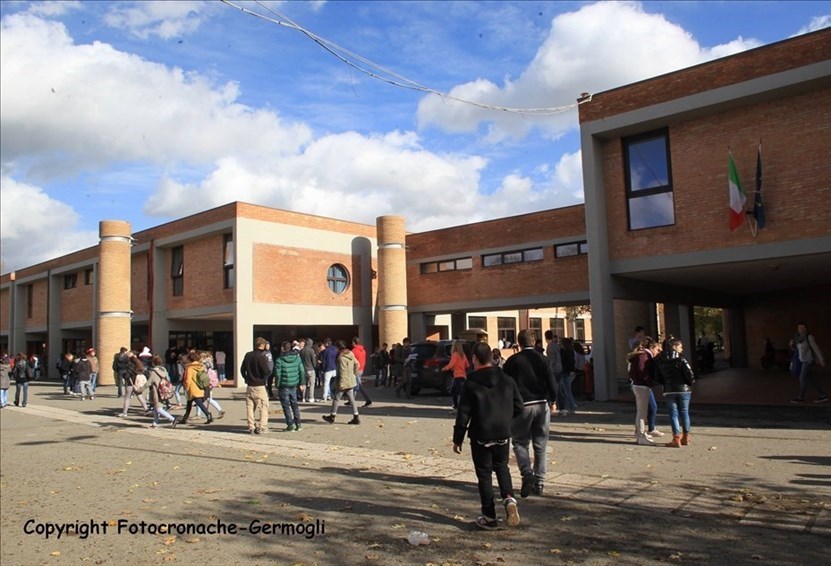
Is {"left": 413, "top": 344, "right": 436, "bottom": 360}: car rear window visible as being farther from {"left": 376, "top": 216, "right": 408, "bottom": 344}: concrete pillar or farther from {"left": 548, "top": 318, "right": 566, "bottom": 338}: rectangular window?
→ {"left": 548, "top": 318, "right": 566, "bottom": 338}: rectangular window

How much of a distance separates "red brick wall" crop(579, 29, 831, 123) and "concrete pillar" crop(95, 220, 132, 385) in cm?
2221

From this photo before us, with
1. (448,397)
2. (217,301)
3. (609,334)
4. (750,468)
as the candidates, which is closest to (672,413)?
(750,468)

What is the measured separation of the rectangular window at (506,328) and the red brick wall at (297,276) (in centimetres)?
1314

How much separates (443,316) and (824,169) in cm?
2147

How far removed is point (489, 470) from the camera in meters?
5.88

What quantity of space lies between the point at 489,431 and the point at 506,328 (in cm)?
3699

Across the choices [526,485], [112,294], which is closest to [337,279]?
[112,294]

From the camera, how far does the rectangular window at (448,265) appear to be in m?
28.2

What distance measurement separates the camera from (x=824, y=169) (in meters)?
13.1

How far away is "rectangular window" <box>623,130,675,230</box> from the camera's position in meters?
15.4

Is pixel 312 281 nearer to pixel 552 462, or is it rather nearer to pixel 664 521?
pixel 552 462

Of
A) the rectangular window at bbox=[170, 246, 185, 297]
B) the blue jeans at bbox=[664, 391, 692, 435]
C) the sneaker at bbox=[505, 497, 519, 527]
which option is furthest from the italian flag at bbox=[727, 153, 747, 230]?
the rectangular window at bbox=[170, 246, 185, 297]

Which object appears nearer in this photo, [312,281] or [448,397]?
[448,397]

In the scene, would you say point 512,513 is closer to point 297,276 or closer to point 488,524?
point 488,524
